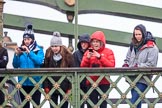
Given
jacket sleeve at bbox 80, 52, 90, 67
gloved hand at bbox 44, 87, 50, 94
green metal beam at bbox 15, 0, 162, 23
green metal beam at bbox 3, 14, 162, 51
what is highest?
green metal beam at bbox 15, 0, 162, 23

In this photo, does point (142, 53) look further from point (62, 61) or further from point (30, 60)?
point (30, 60)

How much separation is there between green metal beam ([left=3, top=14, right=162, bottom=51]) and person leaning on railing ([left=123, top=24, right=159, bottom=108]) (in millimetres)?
4055

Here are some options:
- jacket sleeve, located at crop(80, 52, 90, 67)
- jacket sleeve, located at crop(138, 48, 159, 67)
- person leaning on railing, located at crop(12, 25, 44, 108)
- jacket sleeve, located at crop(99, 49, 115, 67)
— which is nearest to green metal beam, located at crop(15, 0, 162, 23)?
person leaning on railing, located at crop(12, 25, 44, 108)

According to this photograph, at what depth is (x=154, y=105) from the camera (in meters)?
12.6

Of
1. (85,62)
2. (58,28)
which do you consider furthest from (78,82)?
(58,28)

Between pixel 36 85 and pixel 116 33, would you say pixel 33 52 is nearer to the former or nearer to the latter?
pixel 36 85

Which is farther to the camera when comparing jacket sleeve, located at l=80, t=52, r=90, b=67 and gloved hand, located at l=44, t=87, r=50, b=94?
jacket sleeve, located at l=80, t=52, r=90, b=67

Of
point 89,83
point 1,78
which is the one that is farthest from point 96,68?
point 1,78

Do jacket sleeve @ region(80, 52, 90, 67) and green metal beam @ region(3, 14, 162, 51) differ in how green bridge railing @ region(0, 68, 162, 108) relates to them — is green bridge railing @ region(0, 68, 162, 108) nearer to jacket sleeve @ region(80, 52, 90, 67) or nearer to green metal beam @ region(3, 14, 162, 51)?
jacket sleeve @ region(80, 52, 90, 67)

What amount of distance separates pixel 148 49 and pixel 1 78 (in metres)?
2.13

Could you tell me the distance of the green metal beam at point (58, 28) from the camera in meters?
16.8

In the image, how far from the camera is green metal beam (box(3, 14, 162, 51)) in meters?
16.8

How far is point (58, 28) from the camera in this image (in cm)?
1686

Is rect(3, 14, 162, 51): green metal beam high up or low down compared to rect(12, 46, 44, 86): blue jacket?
up
